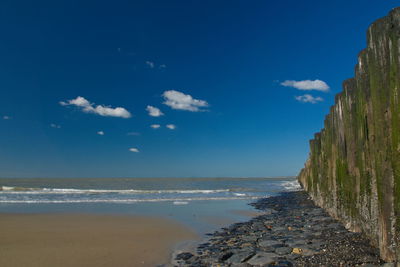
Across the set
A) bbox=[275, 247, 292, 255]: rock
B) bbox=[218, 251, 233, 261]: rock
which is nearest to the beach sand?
bbox=[218, 251, 233, 261]: rock

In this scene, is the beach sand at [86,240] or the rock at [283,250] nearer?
the rock at [283,250]

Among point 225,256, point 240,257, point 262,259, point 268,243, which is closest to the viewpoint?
point 262,259

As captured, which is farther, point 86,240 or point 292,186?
point 292,186

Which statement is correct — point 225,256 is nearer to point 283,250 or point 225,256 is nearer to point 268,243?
point 283,250

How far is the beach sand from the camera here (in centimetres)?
532

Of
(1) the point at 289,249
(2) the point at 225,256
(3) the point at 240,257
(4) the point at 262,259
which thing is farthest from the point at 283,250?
(2) the point at 225,256

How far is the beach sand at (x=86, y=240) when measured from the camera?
5.32m

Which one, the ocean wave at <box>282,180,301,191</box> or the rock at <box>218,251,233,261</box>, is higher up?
the rock at <box>218,251,233,261</box>

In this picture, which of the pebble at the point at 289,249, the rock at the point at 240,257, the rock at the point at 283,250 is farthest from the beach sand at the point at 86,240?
the rock at the point at 283,250

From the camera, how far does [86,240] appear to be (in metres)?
6.90

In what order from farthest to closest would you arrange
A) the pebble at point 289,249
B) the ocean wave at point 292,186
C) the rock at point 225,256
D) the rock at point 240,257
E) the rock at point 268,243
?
the ocean wave at point 292,186, the rock at point 268,243, the rock at point 225,256, the rock at point 240,257, the pebble at point 289,249

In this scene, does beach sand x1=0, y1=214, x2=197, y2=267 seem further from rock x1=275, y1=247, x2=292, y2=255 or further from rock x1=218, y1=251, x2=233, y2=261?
rock x1=275, y1=247, x2=292, y2=255

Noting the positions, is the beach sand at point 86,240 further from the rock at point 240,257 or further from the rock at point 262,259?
the rock at point 262,259

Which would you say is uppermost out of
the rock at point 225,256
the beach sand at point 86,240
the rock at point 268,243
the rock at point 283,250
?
the rock at point 283,250
